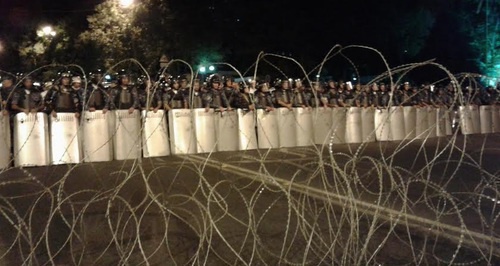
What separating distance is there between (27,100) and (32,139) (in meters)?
0.84

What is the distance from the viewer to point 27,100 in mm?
11844

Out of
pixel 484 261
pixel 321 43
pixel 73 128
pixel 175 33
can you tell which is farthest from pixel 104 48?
pixel 484 261

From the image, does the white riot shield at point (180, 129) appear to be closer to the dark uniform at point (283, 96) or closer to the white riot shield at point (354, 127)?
the dark uniform at point (283, 96)

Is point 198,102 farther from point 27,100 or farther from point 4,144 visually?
point 4,144

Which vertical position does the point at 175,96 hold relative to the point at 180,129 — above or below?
above

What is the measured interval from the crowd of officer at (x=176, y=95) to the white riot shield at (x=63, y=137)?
0.55ft

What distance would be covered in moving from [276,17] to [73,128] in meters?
17.0

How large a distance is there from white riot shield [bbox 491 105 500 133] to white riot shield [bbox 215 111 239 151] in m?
9.19

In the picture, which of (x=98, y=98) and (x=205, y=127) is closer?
(x=98, y=98)

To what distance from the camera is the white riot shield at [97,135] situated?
40.2ft

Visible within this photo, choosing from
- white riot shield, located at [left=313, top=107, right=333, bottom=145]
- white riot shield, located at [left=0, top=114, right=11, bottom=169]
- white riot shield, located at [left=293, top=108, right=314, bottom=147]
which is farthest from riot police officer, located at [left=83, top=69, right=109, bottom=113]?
white riot shield, located at [left=313, top=107, right=333, bottom=145]

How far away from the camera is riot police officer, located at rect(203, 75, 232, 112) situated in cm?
1401

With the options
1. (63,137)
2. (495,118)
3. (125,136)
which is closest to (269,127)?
(125,136)

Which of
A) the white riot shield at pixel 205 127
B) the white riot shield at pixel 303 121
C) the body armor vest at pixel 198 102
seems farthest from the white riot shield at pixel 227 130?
the white riot shield at pixel 303 121
